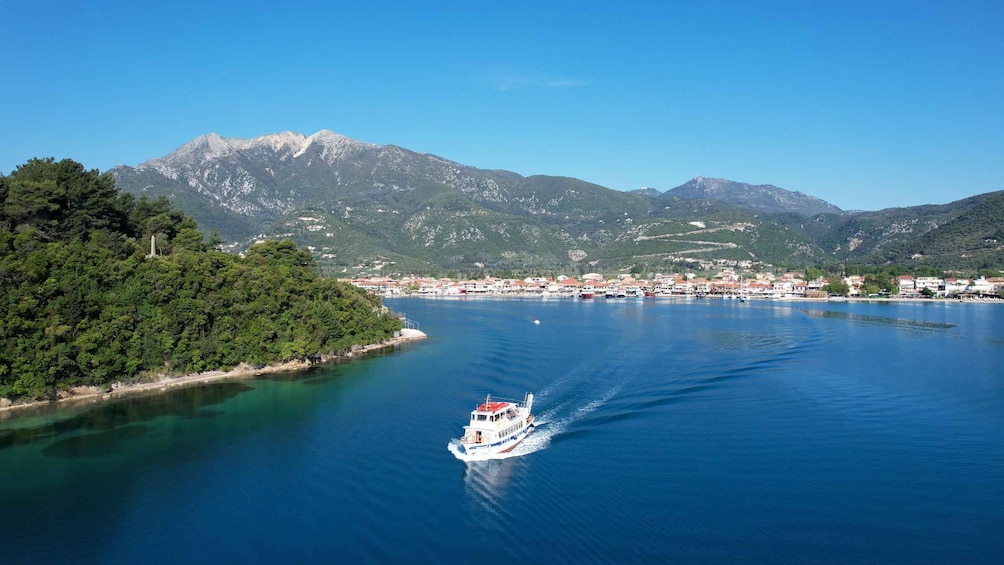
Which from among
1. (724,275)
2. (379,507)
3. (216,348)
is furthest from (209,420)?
(724,275)

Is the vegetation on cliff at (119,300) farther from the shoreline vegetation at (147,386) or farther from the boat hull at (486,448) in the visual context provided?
the boat hull at (486,448)

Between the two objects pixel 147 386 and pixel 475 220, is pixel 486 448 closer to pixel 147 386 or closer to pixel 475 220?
pixel 147 386

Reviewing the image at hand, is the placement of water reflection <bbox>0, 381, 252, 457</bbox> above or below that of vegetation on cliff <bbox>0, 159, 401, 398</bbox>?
below

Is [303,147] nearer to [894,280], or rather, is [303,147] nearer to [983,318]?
[894,280]

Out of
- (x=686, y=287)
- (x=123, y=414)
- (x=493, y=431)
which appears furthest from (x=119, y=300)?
(x=686, y=287)

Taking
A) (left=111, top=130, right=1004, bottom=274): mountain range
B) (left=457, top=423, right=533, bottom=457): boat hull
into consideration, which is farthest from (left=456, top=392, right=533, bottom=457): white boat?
(left=111, top=130, right=1004, bottom=274): mountain range

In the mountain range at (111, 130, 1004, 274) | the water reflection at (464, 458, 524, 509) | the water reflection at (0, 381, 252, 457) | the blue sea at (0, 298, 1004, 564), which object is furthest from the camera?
the mountain range at (111, 130, 1004, 274)

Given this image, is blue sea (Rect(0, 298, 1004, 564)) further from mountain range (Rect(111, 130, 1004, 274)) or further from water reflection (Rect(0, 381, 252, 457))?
mountain range (Rect(111, 130, 1004, 274))
